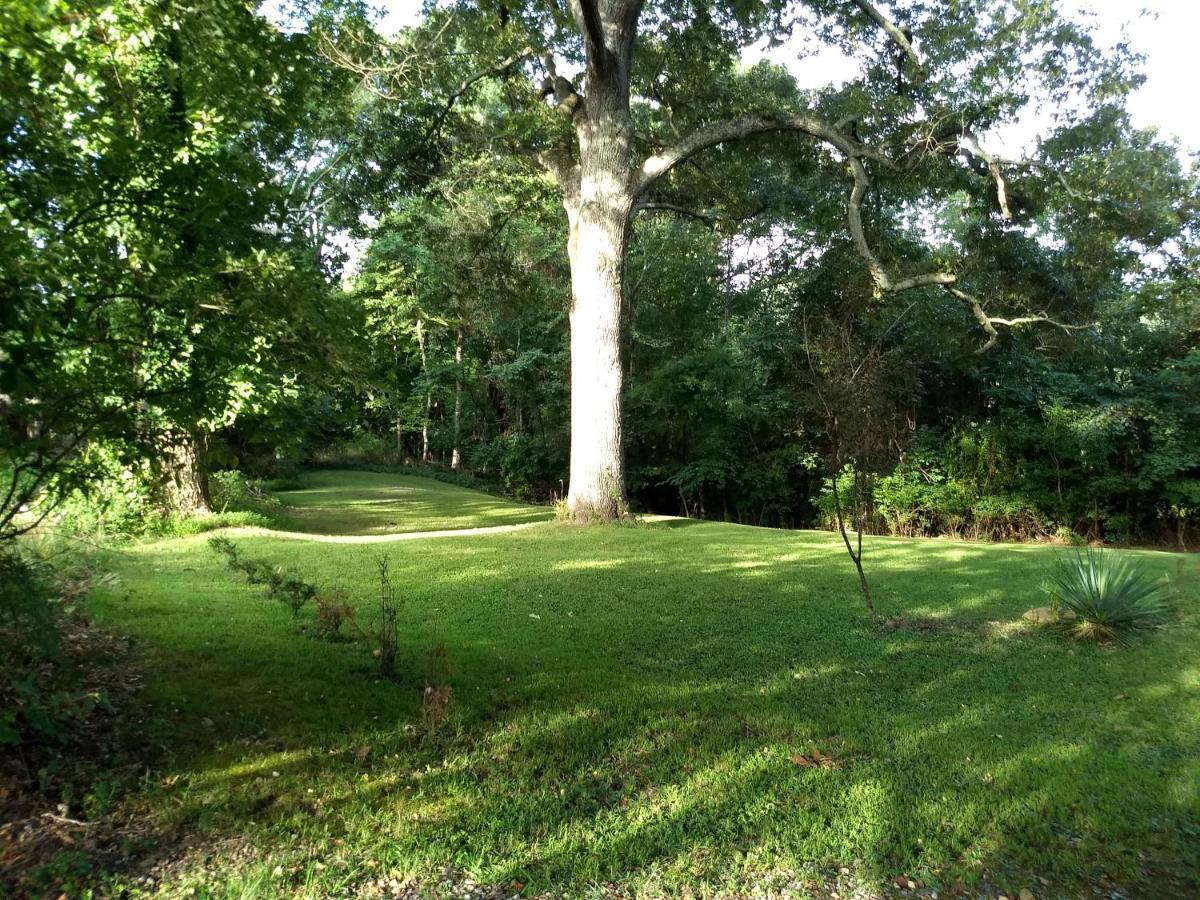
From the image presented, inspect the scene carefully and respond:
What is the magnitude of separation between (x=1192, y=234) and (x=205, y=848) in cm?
1827

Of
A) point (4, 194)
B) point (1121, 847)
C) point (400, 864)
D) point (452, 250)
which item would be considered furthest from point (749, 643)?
point (452, 250)

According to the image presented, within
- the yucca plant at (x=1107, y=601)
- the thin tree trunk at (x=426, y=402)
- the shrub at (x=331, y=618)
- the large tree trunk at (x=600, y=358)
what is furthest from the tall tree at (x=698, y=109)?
the thin tree trunk at (x=426, y=402)

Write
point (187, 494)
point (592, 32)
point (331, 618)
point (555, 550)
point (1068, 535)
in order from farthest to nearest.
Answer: point (1068, 535) → point (187, 494) → point (592, 32) → point (555, 550) → point (331, 618)

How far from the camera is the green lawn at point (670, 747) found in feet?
9.86

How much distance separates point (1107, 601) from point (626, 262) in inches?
507

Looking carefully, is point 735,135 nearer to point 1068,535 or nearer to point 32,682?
point 1068,535

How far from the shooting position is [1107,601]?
6.62 m

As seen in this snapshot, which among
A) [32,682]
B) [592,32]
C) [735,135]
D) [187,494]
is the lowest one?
[32,682]

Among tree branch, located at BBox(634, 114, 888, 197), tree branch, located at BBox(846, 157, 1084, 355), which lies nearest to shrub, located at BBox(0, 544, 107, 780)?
tree branch, located at BBox(846, 157, 1084, 355)

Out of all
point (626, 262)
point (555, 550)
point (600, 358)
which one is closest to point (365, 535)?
point (555, 550)

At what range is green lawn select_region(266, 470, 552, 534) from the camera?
15484 mm

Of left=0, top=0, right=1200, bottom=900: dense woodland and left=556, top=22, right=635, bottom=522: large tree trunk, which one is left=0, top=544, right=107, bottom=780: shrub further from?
left=556, top=22, right=635, bottom=522: large tree trunk

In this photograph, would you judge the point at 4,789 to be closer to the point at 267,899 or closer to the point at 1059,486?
the point at 267,899

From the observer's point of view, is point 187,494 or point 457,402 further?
point 457,402
